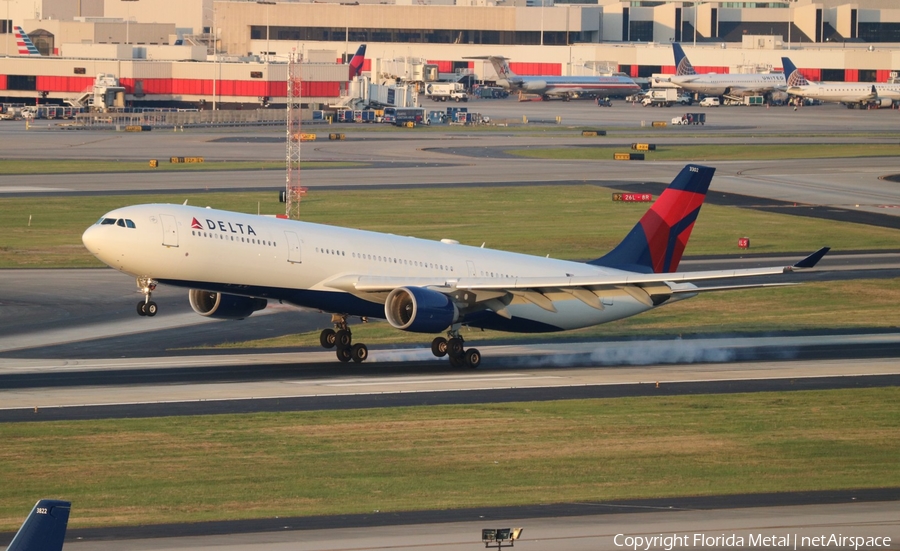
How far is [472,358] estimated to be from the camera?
179 ft

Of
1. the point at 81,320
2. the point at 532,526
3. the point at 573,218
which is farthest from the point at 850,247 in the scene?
the point at 532,526

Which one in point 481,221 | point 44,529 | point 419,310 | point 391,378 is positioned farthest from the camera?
point 481,221

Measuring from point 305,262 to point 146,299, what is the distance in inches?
264

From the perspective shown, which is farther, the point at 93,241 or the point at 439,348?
the point at 439,348

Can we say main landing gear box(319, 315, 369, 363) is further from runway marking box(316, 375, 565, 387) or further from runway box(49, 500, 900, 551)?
runway box(49, 500, 900, 551)

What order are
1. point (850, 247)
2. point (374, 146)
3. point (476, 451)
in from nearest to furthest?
1. point (476, 451)
2. point (850, 247)
3. point (374, 146)

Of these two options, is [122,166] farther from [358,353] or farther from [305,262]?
[305,262]

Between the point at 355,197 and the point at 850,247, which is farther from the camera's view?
the point at 355,197

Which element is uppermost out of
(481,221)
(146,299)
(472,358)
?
(146,299)

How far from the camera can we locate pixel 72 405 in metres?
44.8

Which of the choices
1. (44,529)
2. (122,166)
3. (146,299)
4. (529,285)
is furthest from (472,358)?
(122,166)

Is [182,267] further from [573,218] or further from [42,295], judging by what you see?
[573,218]

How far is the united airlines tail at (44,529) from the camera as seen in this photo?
1923 centimetres

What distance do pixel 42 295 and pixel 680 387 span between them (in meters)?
36.1
